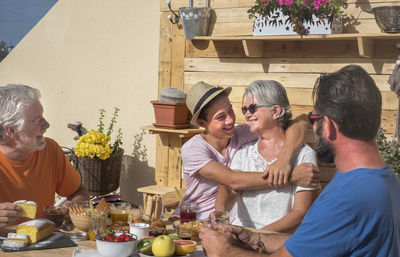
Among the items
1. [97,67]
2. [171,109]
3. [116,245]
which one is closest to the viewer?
[116,245]

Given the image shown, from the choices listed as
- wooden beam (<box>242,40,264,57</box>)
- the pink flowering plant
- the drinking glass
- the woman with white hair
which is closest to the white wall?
wooden beam (<box>242,40,264,57</box>)

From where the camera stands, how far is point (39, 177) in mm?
Answer: 2705

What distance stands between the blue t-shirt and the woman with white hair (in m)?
1.10

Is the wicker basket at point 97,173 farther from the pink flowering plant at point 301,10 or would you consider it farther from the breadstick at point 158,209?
A: the breadstick at point 158,209

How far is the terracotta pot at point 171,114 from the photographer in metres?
4.13

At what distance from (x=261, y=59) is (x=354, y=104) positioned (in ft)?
8.16

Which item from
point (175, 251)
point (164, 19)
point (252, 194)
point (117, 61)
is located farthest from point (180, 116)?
point (175, 251)

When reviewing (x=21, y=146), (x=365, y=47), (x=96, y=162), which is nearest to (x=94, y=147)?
(x=96, y=162)

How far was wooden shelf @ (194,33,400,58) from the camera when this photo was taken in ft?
11.0

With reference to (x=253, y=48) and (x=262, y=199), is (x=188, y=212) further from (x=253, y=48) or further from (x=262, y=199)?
(x=253, y=48)

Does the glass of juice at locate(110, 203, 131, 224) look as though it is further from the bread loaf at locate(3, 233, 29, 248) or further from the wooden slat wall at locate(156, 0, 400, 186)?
the wooden slat wall at locate(156, 0, 400, 186)

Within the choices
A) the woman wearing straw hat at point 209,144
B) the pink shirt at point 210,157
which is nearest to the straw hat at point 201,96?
the woman wearing straw hat at point 209,144

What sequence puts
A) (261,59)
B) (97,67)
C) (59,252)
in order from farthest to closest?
1. (97,67)
2. (261,59)
3. (59,252)

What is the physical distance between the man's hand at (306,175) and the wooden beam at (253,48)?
4.63 ft
